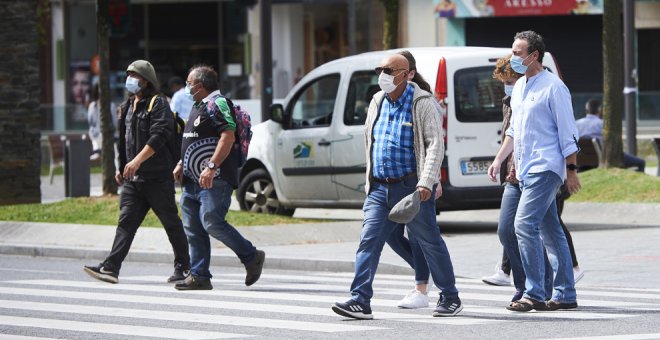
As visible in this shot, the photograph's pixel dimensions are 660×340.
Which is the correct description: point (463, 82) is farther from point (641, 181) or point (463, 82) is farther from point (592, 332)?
point (592, 332)

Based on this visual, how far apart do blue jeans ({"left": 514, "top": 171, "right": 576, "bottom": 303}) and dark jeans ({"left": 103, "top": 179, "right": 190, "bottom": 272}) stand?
3511 millimetres

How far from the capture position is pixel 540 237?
10258mm

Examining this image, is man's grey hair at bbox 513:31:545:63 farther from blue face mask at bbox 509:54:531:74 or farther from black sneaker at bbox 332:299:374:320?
black sneaker at bbox 332:299:374:320

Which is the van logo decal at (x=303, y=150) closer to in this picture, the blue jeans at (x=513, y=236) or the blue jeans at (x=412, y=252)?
the blue jeans at (x=412, y=252)

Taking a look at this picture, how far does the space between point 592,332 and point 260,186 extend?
9344 mm

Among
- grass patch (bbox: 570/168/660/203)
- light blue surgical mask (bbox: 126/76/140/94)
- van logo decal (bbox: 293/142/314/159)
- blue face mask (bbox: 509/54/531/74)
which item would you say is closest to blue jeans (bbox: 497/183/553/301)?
blue face mask (bbox: 509/54/531/74)

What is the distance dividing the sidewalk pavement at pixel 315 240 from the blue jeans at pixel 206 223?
1.92 metres

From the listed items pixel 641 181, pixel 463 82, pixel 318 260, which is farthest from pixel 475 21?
pixel 318 260

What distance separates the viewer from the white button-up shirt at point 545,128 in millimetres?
10016

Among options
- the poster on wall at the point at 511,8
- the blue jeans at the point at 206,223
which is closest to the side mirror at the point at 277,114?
the blue jeans at the point at 206,223

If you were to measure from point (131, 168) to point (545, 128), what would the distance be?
387cm

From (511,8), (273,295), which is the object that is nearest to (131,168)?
(273,295)

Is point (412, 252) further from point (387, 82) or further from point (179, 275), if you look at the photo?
point (179, 275)

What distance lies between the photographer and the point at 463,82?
1617cm
